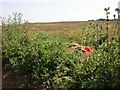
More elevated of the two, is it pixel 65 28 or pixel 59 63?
pixel 65 28

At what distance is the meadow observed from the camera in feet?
19.8

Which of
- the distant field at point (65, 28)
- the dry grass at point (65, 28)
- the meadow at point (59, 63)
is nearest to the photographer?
the meadow at point (59, 63)

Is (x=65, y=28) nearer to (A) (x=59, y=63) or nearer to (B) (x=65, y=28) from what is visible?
(B) (x=65, y=28)

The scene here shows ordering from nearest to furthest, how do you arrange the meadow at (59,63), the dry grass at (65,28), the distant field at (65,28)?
the meadow at (59,63)
the distant field at (65,28)
the dry grass at (65,28)

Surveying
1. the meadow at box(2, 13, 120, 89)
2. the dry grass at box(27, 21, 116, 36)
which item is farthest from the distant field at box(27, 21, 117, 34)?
the meadow at box(2, 13, 120, 89)

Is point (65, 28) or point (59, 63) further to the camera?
point (65, 28)

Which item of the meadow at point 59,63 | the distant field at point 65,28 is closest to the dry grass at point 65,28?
the distant field at point 65,28

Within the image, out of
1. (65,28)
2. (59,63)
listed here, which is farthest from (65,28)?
(59,63)

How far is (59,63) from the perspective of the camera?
7.22m

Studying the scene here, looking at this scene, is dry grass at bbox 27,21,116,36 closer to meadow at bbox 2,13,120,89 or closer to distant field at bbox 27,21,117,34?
distant field at bbox 27,21,117,34

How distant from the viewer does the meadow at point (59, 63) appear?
6.03 meters

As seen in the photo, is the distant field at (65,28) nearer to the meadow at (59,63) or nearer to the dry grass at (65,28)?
the dry grass at (65,28)

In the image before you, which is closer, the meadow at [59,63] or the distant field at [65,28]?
the meadow at [59,63]

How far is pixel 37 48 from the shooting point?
8.01m
